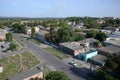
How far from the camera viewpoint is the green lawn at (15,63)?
2716cm

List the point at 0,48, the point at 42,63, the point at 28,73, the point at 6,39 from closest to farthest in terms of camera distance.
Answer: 1. the point at 28,73
2. the point at 42,63
3. the point at 0,48
4. the point at 6,39

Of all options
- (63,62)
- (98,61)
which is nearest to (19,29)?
(63,62)

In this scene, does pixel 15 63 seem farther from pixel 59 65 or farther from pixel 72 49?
pixel 72 49

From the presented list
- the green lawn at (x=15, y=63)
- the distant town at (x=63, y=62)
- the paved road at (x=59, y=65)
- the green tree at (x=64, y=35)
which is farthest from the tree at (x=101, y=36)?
the green lawn at (x=15, y=63)

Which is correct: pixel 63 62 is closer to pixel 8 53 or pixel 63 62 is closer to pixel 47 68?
pixel 47 68

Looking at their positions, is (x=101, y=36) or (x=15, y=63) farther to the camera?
(x=101, y=36)

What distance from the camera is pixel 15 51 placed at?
137ft

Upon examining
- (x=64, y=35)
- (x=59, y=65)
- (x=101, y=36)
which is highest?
(x=64, y=35)

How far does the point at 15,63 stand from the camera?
107 ft

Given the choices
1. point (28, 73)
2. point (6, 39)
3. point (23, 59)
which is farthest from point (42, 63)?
point (6, 39)

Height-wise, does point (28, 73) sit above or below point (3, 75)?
above

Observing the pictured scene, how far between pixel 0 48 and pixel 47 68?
22332 millimetres

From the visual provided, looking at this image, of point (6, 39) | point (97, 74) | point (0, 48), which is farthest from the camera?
point (6, 39)

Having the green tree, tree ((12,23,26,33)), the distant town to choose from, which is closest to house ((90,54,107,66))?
the distant town
